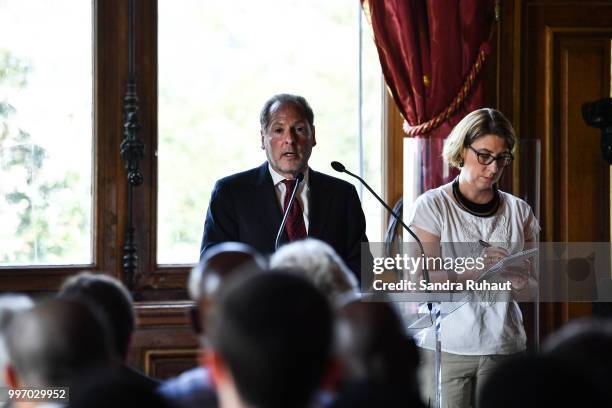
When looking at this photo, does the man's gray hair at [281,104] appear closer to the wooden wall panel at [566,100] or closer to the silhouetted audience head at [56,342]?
the wooden wall panel at [566,100]

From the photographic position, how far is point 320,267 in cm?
163

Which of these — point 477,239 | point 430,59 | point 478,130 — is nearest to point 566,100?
point 430,59

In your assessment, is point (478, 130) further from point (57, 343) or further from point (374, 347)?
point (57, 343)

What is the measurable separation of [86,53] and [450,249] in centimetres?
198

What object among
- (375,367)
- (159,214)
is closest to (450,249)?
(159,214)

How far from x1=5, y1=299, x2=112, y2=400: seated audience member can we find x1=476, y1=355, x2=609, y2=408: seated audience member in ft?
1.66

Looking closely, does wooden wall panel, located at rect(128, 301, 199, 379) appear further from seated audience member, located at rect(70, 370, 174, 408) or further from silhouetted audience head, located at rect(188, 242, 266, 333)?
seated audience member, located at rect(70, 370, 174, 408)

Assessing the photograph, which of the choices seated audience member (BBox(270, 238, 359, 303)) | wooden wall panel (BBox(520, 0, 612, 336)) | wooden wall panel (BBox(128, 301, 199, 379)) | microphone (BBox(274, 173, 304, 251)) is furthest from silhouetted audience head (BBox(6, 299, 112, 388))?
wooden wall panel (BBox(520, 0, 612, 336))

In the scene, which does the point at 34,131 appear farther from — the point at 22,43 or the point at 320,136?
the point at 320,136

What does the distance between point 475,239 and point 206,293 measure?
1751 mm

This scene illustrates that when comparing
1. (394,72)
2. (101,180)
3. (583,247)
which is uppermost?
(394,72)

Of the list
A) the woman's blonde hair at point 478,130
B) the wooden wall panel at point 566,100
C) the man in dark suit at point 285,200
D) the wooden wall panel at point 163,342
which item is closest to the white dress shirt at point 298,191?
the man in dark suit at point 285,200

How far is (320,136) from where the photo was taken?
4500 mm

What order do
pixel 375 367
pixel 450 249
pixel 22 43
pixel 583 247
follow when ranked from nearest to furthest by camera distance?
pixel 375 367
pixel 450 249
pixel 22 43
pixel 583 247
